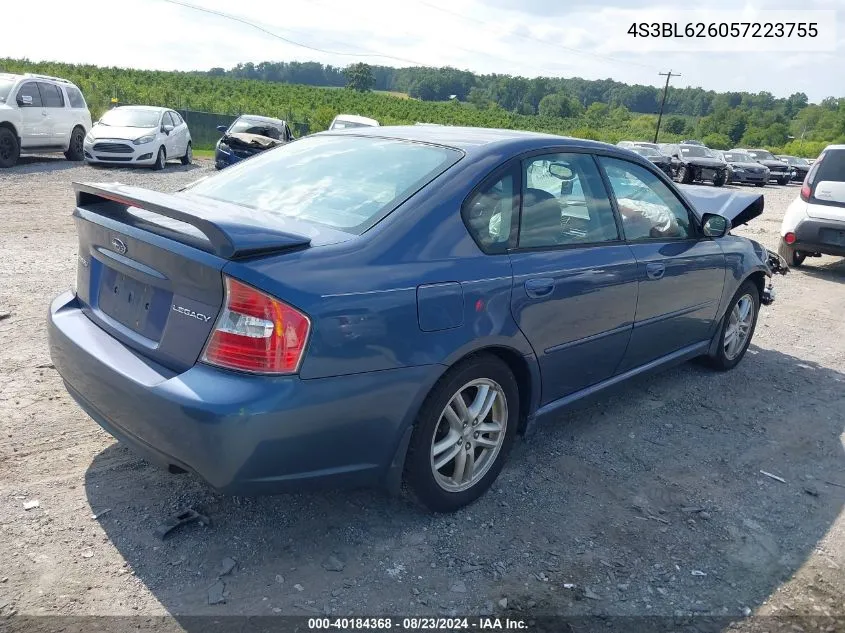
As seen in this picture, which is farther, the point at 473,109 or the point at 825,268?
the point at 473,109

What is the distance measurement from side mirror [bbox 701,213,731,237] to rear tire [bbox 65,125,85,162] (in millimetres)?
16207

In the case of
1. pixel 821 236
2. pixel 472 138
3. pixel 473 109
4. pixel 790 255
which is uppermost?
pixel 473 109

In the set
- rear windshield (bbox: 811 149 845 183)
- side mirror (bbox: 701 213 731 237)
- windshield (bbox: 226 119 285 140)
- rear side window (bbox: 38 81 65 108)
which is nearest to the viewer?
side mirror (bbox: 701 213 731 237)

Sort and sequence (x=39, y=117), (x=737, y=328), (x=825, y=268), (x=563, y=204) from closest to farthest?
(x=563, y=204) → (x=737, y=328) → (x=825, y=268) → (x=39, y=117)

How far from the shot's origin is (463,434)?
315 centimetres

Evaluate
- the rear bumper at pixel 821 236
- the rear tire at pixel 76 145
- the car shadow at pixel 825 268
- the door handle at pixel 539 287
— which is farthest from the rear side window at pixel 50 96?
the door handle at pixel 539 287

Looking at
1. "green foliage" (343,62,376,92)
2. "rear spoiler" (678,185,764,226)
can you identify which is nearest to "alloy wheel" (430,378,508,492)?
"rear spoiler" (678,185,764,226)

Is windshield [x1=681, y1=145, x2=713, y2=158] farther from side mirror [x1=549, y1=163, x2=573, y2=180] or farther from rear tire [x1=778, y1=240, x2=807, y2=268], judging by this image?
side mirror [x1=549, y1=163, x2=573, y2=180]

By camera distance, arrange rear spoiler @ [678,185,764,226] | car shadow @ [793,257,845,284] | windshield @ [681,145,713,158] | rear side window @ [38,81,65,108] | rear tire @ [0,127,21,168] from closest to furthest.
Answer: rear spoiler @ [678,185,764,226] < car shadow @ [793,257,845,284] < rear tire @ [0,127,21,168] < rear side window @ [38,81,65,108] < windshield @ [681,145,713,158]

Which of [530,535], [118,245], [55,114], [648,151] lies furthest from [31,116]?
[648,151]

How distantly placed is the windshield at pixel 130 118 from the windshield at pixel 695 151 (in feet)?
64.6

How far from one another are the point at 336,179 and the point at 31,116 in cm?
1500

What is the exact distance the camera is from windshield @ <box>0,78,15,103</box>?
14.8m

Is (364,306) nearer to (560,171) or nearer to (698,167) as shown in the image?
(560,171)
